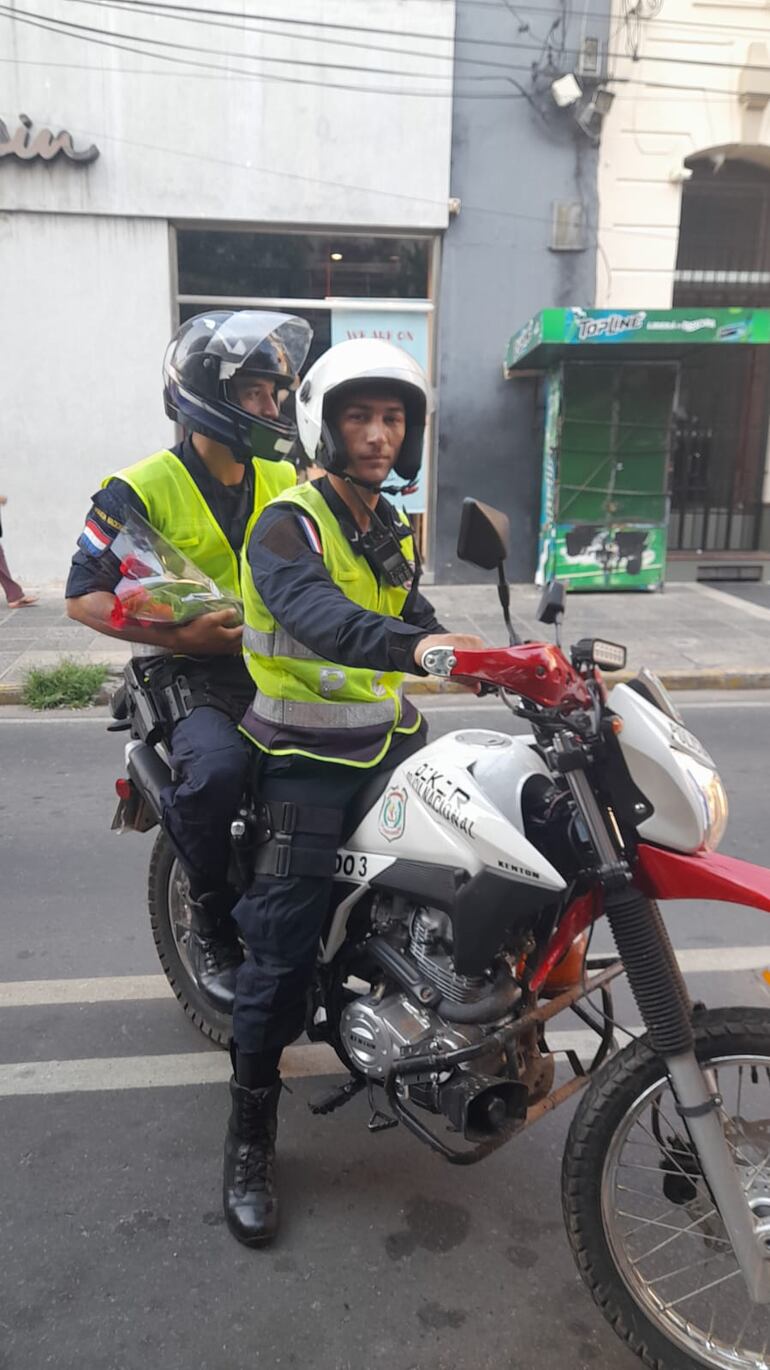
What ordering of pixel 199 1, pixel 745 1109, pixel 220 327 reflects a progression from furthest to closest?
1. pixel 199 1
2. pixel 220 327
3. pixel 745 1109

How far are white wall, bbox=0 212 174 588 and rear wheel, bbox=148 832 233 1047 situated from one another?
9.43 metres

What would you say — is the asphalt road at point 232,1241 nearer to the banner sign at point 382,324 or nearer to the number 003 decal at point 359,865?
the number 003 decal at point 359,865

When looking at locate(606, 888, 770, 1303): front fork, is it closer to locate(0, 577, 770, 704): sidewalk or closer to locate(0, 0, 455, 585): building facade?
locate(0, 577, 770, 704): sidewalk

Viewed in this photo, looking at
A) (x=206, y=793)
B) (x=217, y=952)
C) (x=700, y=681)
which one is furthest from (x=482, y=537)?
(x=700, y=681)

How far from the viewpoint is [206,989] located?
287cm

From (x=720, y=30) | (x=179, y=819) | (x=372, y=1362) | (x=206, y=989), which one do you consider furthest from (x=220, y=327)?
(x=720, y=30)

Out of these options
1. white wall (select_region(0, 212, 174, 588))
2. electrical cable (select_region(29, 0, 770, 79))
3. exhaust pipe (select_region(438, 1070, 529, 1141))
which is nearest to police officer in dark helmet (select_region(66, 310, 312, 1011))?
exhaust pipe (select_region(438, 1070, 529, 1141))

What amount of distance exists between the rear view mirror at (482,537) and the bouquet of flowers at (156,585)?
40.1 inches

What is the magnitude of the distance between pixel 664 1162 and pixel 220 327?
2300 millimetres

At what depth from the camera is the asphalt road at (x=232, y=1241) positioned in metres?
2.03

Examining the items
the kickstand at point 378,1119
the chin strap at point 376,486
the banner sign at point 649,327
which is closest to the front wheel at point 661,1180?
the kickstand at point 378,1119

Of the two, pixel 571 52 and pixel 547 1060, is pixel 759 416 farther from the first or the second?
pixel 547 1060

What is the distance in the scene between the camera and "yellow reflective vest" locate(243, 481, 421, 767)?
85.7 inches

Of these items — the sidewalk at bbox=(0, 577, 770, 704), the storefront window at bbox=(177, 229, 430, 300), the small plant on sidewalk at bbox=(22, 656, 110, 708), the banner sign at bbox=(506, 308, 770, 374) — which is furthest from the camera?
the storefront window at bbox=(177, 229, 430, 300)
